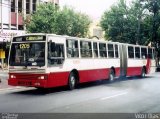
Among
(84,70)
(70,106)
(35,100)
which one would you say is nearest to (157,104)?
(70,106)

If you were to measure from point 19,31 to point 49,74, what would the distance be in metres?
30.6

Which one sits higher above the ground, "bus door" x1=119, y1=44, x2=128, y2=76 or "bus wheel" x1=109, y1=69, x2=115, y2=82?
"bus door" x1=119, y1=44, x2=128, y2=76

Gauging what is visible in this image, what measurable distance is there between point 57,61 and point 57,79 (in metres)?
0.84

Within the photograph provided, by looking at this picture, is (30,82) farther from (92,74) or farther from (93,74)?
(93,74)

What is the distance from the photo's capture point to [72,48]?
1888cm

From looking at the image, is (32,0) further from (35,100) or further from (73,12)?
(35,100)

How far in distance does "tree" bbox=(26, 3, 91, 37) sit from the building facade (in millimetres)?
2703

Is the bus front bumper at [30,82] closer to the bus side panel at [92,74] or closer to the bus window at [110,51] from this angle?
the bus side panel at [92,74]

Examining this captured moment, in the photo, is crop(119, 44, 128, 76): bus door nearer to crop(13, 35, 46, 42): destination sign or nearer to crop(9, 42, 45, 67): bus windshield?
crop(13, 35, 46, 42): destination sign

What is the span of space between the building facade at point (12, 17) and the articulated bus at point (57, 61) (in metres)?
22.1

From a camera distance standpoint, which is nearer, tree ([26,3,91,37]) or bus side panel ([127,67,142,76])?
bus side panel ([127,67,142,76])

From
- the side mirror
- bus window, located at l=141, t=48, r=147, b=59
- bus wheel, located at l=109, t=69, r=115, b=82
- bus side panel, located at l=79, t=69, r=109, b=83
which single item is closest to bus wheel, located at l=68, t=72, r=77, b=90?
bus side panel, located at l=79, t=69, r=109, b=83

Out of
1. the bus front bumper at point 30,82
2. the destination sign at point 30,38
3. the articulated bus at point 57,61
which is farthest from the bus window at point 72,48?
the bus front bumper at point 30,82

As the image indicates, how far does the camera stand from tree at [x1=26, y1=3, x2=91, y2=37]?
41478mm
